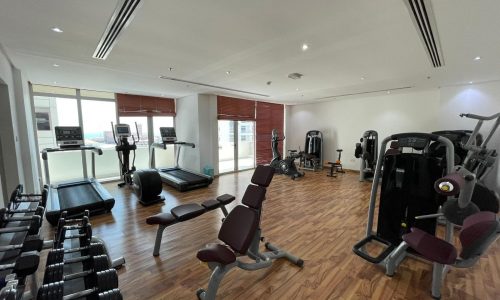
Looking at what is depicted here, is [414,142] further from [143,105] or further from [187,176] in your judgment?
[143,105]

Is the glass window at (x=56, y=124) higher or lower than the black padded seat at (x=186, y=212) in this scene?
higher

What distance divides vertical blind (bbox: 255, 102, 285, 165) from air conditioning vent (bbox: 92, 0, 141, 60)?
18.6 ft

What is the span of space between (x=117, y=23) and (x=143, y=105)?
462 cm

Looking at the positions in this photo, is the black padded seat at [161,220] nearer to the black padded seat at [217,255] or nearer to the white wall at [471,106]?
the black padded seat at [217,255]

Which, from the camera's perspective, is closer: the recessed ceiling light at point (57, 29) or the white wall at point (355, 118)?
the recessed ceiling light at point (57, 29)

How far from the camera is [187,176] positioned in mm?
5707

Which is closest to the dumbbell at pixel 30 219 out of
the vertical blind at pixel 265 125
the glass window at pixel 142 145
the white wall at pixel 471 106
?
the glass window at pixel 142 145

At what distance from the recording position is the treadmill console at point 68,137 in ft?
14.1

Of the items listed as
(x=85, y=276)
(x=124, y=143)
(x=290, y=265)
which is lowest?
(x=290, y=265)

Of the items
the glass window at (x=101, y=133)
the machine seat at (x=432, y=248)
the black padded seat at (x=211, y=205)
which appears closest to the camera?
the machine seat at (x=432, y=248)

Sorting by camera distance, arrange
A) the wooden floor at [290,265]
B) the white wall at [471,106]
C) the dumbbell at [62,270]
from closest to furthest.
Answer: the dumbbell at [62,270] < the wooden floor at [290,265] < the white wall at [471,106]

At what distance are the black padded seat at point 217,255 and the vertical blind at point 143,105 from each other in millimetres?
5724

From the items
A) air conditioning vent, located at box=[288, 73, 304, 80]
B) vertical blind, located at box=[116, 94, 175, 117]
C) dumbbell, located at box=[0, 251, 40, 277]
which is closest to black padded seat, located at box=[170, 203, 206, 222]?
dumbbell, located at box=[0, 251, 40, 277]

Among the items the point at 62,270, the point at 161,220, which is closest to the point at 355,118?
the point at 161,220
